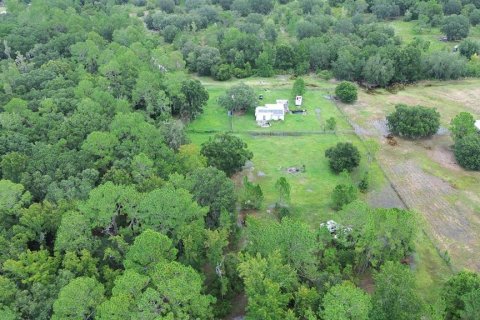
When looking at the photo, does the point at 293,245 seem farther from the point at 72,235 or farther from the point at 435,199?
the point at 435,199

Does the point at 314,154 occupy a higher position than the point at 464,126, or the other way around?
the point at 464,126

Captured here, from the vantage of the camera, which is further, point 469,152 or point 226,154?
point 469,152

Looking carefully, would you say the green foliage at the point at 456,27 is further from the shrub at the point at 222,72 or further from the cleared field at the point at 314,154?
the shrub at the point at 222,72

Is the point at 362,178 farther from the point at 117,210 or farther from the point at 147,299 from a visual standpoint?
the point at 147,299

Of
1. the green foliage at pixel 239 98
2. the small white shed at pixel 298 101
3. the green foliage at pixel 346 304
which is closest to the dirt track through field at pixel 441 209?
the green foliage at pixel 346 304

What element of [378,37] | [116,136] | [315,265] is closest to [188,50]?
[378,37]

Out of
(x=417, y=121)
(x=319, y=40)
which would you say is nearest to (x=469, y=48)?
(x=319, y=40)

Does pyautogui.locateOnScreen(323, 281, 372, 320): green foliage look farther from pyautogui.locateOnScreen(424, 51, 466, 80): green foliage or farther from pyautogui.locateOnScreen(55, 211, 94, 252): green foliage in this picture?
pyautogui.locateOnScreen(424, 51, 466, 80): green foliage
